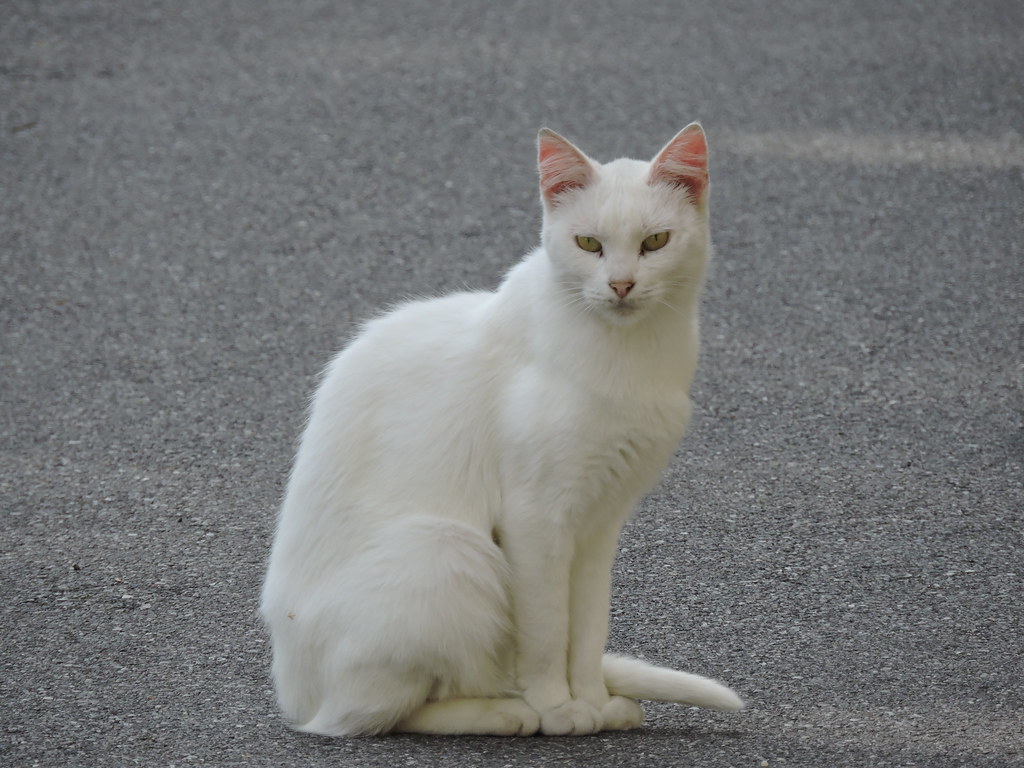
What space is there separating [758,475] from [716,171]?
7.83ft

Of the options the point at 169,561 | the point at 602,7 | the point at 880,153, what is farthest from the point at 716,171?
the point at 169,561

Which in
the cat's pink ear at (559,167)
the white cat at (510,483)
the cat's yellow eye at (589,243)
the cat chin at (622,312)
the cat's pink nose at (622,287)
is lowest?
the white cat at (510,483)

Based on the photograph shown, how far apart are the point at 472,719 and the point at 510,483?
19.0 inches

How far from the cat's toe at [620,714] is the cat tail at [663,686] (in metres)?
0.02

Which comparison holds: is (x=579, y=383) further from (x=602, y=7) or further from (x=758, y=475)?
(x=602, y=7)

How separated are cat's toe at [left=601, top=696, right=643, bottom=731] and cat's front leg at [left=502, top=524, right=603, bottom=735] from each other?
2 cm

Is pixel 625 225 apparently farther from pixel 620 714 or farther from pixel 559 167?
pixel 620 714

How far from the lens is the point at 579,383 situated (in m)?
2.46

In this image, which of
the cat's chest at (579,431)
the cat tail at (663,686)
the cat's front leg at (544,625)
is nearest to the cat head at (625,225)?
the cat's chest at (579,431)

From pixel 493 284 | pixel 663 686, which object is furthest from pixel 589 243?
pixel 493 284

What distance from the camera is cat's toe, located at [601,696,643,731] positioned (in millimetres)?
2611

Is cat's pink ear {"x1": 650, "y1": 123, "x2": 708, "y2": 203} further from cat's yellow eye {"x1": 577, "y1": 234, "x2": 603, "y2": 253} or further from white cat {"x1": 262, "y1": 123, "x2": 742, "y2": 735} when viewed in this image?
cat's yellow eye {"x1": 577, "y1": 234, "x2": 603, "y2": 253}

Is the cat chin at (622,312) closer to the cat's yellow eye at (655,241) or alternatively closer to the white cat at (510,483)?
the white cat at (510,483)

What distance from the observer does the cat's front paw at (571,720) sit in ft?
8.46
